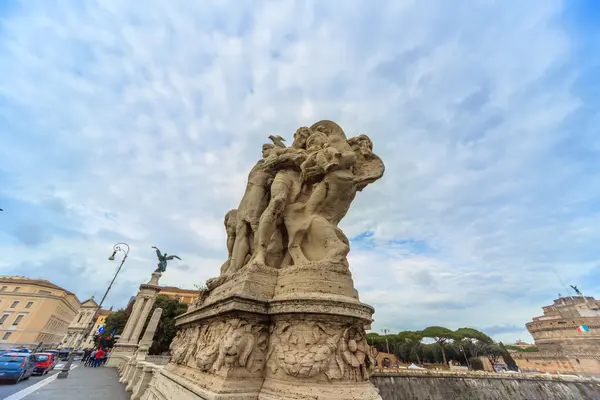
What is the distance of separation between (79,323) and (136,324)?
58989mm

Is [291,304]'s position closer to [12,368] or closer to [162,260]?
[12,368]

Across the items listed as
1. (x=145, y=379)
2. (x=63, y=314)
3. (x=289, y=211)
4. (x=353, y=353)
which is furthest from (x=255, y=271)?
(x=63, y=314)

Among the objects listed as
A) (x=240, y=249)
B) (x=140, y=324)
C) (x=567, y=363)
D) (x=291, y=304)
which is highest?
(x=567, y=363)

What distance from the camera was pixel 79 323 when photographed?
60.8 m

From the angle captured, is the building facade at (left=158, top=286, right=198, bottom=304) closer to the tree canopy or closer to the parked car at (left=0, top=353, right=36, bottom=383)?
the tree canopy

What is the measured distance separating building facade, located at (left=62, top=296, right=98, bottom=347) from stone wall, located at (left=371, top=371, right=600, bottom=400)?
251 feet

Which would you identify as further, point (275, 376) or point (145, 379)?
point (145, 379)

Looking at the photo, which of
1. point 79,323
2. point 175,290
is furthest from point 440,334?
point 79,323

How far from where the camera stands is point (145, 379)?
264 inches

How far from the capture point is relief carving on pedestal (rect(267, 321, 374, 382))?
273cm

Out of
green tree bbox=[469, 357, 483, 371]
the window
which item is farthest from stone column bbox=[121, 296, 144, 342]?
green tree bbox=[469, 357, 483, 371]

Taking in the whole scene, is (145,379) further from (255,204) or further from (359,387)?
(359,387)

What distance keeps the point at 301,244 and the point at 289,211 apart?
2.01ft

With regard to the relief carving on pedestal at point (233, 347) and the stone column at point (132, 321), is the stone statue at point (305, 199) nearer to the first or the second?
the relief carving on pedestal at point (233, 347)
